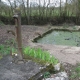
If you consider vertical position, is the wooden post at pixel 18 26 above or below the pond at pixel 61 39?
above

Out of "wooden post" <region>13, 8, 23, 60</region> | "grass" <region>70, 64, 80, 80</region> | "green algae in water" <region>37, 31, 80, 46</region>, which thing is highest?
"wooden post" <region>13, 8, 23, 60</region>

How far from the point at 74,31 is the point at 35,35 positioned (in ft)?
6.60

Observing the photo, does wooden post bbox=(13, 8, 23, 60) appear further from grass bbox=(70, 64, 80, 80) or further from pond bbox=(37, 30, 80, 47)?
pond bbox=(37, 30, 80, 47)

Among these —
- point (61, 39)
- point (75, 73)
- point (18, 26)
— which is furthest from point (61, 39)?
point (18, 26)

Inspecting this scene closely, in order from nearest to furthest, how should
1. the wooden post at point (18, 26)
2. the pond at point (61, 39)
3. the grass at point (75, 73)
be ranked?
the wooden post at point (18, 26) → the grass at point (75, 73) → the pond at point (61, 39)

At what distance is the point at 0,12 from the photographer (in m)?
10.0

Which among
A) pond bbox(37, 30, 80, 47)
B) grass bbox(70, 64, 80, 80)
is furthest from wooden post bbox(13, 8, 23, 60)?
pond bbox(37, 30, 80, 47)

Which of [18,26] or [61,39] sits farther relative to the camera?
[61,39]

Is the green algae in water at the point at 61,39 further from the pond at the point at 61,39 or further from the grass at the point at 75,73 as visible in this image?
the grass at the point at 75,73

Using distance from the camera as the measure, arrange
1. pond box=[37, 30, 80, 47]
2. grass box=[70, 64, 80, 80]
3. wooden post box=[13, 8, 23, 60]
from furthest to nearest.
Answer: pond box=[37, 30, 80, 47] → grass box=[70, 64, 80, 80] → wooden post box=[13, 8, 23, 60]

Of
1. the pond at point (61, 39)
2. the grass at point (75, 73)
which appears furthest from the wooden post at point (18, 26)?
the pond at point (61, 39)

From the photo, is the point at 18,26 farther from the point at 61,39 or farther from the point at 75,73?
the point at 61,39

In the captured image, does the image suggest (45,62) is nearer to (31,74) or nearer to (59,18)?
(31,74)

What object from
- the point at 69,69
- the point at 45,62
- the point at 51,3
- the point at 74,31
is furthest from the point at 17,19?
the point at 51,3
